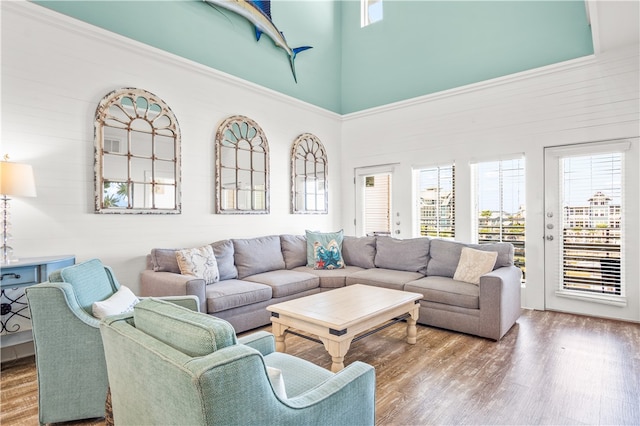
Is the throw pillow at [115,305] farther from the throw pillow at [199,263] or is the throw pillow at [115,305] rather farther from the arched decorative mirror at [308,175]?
the arched decorative mirror at [308,175]

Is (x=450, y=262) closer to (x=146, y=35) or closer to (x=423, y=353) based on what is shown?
(x=423, y=353)

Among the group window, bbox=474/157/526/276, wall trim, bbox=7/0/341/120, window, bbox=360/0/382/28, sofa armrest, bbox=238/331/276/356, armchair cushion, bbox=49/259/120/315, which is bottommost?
→ sofa armrest, bbox=238/331/276/356

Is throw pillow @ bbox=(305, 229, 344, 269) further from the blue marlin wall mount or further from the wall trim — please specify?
the blue marlin wall mount

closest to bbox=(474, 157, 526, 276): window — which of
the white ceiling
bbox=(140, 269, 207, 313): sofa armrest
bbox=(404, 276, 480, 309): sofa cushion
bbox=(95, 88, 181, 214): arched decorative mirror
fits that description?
bbox=(404, 276, 480, 309): sofa cushion

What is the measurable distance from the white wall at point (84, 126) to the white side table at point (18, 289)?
1.15 ft

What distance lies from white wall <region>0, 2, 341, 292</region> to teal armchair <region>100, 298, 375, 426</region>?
7.85 ft

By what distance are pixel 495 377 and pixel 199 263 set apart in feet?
9.33

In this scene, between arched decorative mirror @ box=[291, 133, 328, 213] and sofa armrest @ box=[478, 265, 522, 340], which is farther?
arched decorative mirror @ box=[291, 133, 328, 213]

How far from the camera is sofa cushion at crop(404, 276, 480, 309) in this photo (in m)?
3.44

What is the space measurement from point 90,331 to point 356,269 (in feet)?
10.9

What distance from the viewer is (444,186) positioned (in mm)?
5160

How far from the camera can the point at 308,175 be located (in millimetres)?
5719

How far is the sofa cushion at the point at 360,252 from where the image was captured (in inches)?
191

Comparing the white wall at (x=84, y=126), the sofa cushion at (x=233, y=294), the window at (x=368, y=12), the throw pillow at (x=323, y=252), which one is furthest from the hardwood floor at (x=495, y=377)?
the window at (x=368, y=12)
